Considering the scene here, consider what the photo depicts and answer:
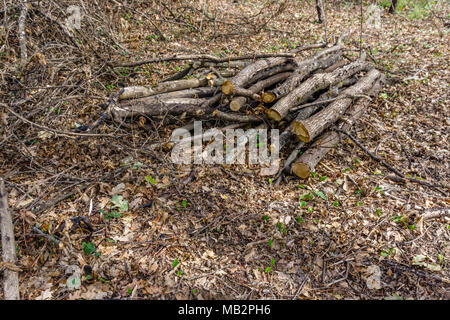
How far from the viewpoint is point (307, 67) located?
5.50 m

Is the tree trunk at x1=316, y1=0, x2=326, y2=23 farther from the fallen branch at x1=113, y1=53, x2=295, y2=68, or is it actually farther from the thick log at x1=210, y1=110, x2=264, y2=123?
the thick log at x1=210, y1=110, x2=264, y2=123

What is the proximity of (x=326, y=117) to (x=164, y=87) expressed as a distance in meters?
2.79

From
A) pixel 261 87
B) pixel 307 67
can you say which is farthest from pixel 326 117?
pixel 307 67

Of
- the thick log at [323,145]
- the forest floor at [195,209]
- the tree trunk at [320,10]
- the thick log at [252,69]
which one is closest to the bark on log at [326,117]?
the thick log at [323,145]

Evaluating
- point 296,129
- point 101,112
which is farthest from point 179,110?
point 296,129

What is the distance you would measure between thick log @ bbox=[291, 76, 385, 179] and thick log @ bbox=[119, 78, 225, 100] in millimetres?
1991

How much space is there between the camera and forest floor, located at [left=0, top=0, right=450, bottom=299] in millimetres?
2967

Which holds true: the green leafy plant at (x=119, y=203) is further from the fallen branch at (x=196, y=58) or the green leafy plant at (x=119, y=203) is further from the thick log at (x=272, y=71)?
the thick log at (x=272, y=71)

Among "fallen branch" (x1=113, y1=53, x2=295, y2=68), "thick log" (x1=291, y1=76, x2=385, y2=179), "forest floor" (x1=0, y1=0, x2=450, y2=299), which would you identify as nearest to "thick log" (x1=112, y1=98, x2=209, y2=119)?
"forest floor" (x1=0, y1=0, x2=450, y2=299)
